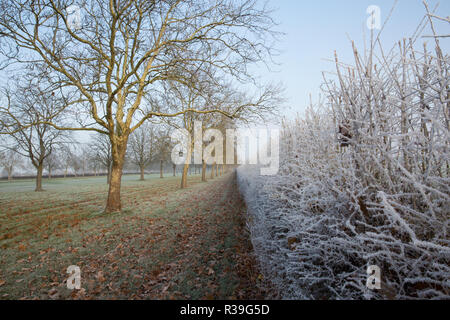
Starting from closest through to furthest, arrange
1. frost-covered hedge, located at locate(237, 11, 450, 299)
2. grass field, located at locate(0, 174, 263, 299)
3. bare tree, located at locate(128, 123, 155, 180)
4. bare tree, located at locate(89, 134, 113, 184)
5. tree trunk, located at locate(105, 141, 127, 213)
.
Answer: frost-covered hedge, located at locate(237, 11, 450, 299) → grass field, located at locate(0, 174, 263, 299) → tree trunk, located at locate(105, 141, 127, 213) → bare tree, located at locate(89, 134, 113, 184) → bare tree, located at locate(128, 123, 155, 180)

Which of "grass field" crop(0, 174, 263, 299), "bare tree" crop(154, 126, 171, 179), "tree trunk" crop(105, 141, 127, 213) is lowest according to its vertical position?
"grass field" crop(0, 174, 263, 299)

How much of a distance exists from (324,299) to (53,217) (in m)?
9.42

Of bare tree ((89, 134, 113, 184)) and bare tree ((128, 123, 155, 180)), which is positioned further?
bare tree ((128, 123, 155, 180))

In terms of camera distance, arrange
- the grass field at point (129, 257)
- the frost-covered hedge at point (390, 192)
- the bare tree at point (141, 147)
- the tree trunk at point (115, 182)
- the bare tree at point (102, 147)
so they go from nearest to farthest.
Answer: the frost-covered hedge at point (390, 192) < the grass field at point (129, 257) < the tree trunk at point (115, 182) < the bare tree at point (102, 147) < the bare tree at point (141, 147)

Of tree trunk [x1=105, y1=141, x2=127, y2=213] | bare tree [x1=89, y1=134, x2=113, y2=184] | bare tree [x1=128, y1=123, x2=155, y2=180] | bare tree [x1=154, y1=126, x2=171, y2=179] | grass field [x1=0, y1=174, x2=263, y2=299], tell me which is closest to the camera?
grass field [x1=0, y1=174, x2=263, y2=299]

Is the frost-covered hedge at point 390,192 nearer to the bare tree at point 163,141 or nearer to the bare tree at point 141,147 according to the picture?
the bare tree at point 163,141

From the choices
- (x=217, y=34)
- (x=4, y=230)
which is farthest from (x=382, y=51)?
(x=4, y=230)

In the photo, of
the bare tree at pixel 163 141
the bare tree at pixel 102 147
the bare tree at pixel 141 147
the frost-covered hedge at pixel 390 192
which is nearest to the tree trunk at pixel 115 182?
the frost-covered hedge at pixel 390 192

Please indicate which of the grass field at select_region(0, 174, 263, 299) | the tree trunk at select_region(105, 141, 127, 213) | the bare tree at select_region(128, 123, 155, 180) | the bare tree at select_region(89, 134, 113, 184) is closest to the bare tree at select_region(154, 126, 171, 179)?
the bare tree at select_region(128, 123, 155, 180)

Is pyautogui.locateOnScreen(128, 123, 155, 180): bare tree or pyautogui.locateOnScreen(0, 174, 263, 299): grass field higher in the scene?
pyautogui.locateOnScreen(128, 123, 155, 180): bare tree

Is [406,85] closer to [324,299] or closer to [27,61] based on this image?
[324,299]

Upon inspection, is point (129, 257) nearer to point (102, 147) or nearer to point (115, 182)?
point (115, 182)

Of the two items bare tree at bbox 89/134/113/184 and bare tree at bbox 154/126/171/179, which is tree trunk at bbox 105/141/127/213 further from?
bare tree at bbox 89/134/113/184
